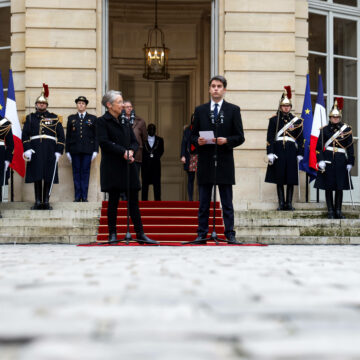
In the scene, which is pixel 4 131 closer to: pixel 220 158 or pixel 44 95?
pixel 44 95

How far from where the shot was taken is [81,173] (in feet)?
34.8

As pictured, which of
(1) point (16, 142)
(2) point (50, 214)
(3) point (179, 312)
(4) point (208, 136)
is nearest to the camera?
(3) point (179, 312)

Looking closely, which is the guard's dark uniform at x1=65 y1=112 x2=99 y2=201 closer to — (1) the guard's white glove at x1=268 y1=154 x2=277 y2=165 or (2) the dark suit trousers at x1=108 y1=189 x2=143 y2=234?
(1) the guard's white glove at x1=268 y1=154 x2=277 y2=165

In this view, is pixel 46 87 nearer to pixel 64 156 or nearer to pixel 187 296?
pixel 64 156

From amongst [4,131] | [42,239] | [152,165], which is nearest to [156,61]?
[152,165]

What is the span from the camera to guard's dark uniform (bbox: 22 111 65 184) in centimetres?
995

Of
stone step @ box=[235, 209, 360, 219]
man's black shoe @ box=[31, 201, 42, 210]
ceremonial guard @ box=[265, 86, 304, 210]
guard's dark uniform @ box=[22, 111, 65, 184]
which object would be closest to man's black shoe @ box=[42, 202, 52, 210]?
man's black shoe @ box=[31, 201, 42, 210]

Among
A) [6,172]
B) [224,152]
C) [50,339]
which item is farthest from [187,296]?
[6,172]

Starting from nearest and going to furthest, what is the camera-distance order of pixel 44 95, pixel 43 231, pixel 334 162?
pixel 43 231
pixel 334 162
pixel 44 95

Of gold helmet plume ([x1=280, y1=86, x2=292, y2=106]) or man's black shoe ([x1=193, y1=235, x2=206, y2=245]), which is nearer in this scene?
man's black shoe ([x1=193, y1=235, x2=206, y2=245])

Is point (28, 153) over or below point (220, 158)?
over

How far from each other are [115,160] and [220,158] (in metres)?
1.02

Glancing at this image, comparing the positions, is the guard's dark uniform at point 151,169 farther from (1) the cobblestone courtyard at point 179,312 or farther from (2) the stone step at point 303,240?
(1) the cobblestone courtyard at point 179,312

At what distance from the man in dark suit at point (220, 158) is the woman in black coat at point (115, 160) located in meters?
0.62
